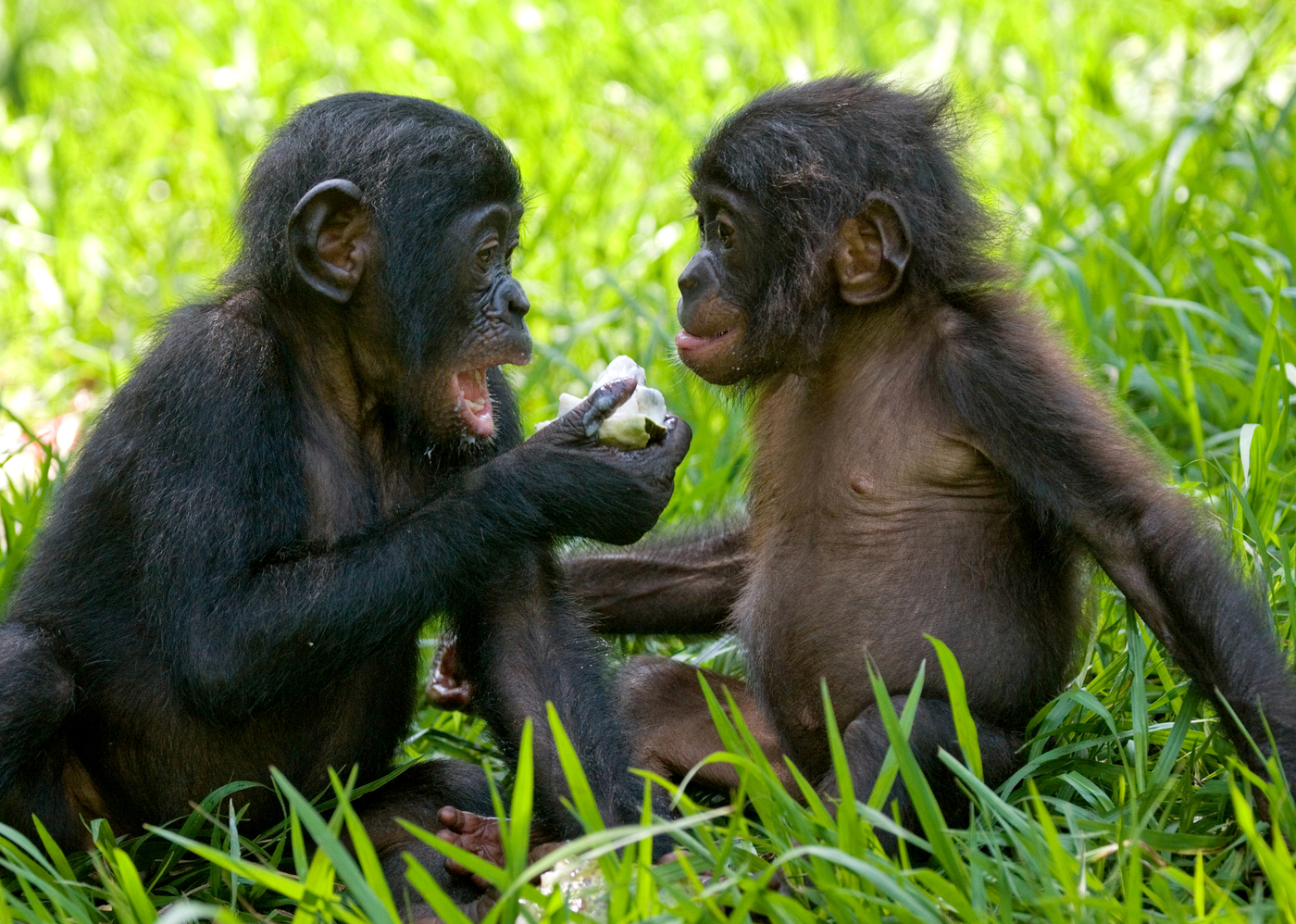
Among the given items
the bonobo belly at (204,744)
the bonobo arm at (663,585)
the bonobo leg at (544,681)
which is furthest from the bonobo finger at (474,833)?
the bonobo arm at (663,585)

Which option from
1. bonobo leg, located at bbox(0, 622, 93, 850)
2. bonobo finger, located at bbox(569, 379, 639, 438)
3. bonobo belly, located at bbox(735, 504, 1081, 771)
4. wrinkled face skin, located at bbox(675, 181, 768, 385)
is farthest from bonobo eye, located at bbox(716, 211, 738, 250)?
bonobo leg, located at bbox(0, 622, 93, 850)

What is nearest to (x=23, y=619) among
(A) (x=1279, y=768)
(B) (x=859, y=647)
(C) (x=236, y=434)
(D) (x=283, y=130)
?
(C) (x=236, y=434)

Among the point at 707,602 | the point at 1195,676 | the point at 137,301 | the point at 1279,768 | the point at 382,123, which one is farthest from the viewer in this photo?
the point at 137,301

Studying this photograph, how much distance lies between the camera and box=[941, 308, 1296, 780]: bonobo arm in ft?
11.2

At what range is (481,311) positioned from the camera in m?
4.06

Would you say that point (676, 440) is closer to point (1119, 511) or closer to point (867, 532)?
point (867, 532)

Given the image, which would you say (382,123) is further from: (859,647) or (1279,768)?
(1279,768)

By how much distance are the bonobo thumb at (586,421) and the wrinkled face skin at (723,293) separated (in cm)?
33

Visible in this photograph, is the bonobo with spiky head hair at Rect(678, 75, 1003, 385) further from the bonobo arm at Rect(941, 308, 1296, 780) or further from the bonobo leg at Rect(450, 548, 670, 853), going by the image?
the bonobo leg at Rect(450, 548, 670, 853)

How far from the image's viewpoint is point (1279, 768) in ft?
10.2

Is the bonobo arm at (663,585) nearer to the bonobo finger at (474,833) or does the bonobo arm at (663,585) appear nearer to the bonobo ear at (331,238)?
the bonobo finger at (474,833)

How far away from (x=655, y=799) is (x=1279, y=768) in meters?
1.70

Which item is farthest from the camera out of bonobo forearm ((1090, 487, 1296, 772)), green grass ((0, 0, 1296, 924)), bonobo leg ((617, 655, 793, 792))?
bonobo leg ((617, 655, 793, 792))

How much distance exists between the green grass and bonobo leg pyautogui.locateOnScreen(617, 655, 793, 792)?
0.28 m
